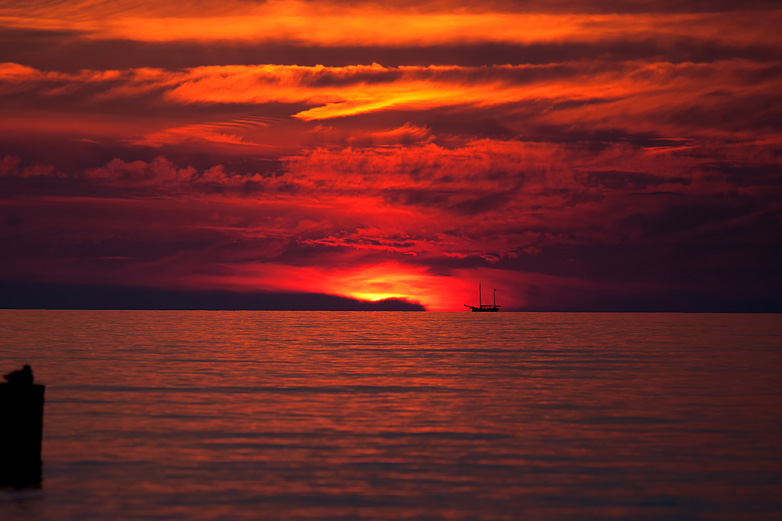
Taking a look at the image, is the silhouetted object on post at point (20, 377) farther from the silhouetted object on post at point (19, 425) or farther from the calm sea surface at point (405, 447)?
the calm sea surface at point (405, 447)

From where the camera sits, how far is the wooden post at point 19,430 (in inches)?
872

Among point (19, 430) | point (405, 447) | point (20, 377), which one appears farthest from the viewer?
point (405, 447)

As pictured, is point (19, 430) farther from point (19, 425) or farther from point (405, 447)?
point (405, 447)

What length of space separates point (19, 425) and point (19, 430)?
0.43ft

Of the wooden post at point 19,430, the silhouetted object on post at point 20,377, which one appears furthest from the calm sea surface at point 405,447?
the silhouetted object on post at point 20,377

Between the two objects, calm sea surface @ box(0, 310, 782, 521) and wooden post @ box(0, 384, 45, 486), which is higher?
wooden post @ box(0, 384, 45, 486)

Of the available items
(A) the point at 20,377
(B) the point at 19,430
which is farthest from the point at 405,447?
(A) the point at 20,377

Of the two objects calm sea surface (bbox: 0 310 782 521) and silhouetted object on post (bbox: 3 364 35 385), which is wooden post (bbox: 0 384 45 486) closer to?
silhouetted object on post (bbox: 3 364 35 385)

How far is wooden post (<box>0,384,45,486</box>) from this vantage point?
2214 cm

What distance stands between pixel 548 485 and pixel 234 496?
26.6 ft

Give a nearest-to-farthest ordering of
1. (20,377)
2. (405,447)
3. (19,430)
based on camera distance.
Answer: (20,377)
(19,430)
(405,447)

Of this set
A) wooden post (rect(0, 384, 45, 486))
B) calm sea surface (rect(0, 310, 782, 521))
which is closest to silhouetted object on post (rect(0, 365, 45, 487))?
wooden post (rect(0, 384, 45, 486))

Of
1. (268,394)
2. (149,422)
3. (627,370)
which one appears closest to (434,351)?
(627,370)

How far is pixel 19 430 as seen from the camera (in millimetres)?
22438
